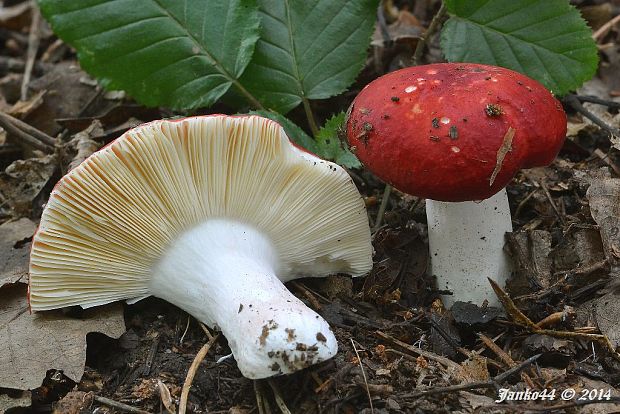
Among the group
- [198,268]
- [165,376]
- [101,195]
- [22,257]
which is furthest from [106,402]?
[22,257]

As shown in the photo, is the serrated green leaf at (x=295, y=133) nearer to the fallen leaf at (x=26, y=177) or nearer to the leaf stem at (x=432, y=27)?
the leaf stem at (x=432, y=27)

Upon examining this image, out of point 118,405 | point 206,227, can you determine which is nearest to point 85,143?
point 206,227

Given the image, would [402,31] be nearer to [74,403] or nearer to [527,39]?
[527,39]

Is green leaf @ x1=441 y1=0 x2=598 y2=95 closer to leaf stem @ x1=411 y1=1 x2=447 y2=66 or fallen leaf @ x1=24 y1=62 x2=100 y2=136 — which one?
leaf stem @ x1=411 y1=1 x2=447 y2=66

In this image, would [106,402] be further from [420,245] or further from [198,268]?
[420,245]

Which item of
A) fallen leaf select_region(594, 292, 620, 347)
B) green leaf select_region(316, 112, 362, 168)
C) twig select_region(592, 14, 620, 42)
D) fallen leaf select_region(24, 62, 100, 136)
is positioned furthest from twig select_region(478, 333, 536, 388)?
fallen leaf select_region(24, 62, 100, 136)

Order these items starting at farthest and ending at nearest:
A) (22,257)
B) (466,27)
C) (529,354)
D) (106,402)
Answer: (466,27) < (22,257) < (529,354) < (106,402)
